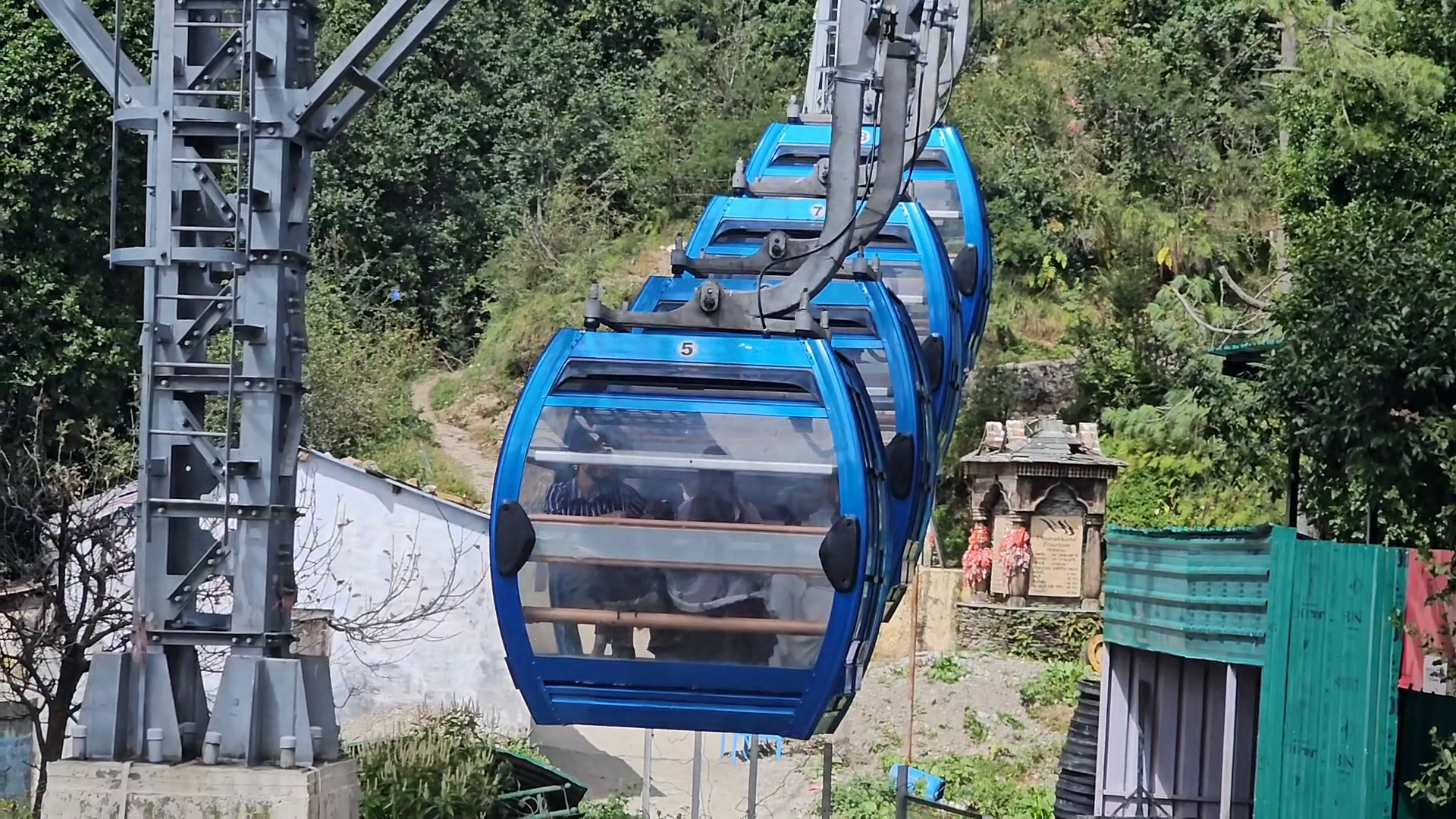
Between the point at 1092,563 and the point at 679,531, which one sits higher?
the point at 679,531

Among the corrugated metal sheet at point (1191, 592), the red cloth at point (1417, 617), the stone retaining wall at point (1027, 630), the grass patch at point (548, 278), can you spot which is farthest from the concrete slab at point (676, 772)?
the grass patch at point (548, 278)

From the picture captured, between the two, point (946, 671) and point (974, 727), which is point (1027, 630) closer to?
point (946, 671)

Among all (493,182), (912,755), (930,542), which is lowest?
(912,755)

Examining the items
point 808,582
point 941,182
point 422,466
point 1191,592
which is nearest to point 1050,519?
point 422,466

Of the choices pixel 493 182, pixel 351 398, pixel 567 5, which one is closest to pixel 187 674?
pixel 351 398

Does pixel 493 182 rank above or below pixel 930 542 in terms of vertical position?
above

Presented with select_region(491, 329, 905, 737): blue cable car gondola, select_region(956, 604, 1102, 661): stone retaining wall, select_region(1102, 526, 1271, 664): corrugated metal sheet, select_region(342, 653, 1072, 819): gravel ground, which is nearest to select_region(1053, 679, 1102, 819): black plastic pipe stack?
select_region(1102, 526, 1271, 664): corrugated metal sheet

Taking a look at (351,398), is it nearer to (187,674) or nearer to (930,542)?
(930,542)
